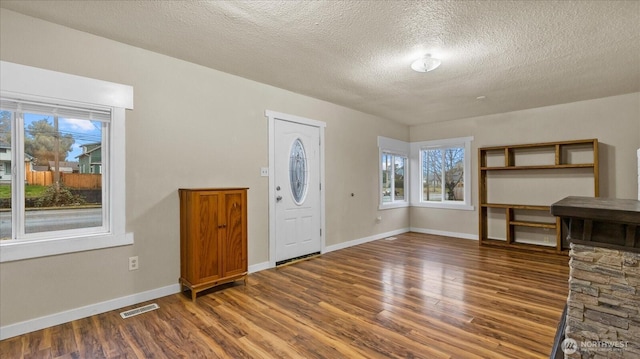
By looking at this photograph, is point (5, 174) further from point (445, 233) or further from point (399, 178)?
point (445, 233)

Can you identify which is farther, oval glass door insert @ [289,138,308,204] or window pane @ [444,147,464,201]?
window pane @ [444,147,464,201]

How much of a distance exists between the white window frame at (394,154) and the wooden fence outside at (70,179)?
4.42m

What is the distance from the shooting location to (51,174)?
248 cm

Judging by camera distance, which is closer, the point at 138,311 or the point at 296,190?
the point at 138,311

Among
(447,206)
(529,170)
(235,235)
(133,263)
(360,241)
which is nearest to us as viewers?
(133,263)

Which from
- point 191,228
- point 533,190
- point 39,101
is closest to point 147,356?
point 191,228

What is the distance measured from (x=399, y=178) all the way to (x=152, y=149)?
4870 mm

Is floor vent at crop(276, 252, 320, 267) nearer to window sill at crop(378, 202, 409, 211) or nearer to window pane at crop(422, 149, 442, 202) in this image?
window sill at crop(378, 202, 409, 211)

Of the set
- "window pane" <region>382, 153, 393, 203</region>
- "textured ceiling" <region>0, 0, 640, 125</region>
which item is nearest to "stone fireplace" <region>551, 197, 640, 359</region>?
"textured ceiling" <region>0, 0, 640, 125</region>

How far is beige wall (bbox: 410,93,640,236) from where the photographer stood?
4258mm

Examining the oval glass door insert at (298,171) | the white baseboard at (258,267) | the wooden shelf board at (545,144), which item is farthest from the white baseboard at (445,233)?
the white baseboard at (258,267)

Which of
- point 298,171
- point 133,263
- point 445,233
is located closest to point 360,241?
point 298,171

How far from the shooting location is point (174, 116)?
9.97ft

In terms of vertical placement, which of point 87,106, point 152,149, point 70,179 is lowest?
point 70,179
